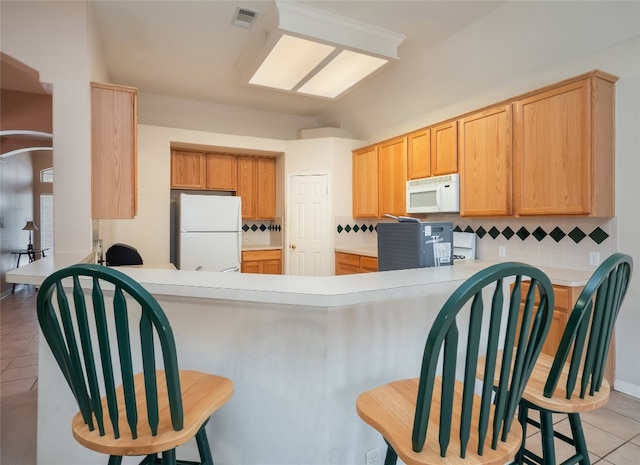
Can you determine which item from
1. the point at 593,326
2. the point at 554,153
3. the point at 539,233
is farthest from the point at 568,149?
the point at 593,326

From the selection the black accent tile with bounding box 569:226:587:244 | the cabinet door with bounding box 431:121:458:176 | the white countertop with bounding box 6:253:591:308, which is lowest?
the white countertop with bounding box 6:253:591:308

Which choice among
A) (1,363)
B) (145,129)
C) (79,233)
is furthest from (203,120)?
(1,363)

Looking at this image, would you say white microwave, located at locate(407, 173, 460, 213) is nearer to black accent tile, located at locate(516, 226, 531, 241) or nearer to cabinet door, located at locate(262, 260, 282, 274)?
black accent tile, located at locate(516, 226, 531, 241)

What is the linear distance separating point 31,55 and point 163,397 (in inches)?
106

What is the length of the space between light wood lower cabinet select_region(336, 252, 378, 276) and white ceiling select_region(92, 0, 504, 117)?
2028mm

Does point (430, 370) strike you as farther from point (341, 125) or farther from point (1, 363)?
point (341, 125)

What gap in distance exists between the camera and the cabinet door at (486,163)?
2982mm

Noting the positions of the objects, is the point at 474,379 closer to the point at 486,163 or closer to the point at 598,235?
the point at 598,235

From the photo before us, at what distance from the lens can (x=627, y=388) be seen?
2477 millimetres

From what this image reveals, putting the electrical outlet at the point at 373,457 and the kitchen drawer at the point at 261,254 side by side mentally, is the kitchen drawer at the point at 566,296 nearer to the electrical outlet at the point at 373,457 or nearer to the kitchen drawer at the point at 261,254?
the electrical outlet at the point at 373,457

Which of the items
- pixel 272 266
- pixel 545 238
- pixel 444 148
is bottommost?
pixel 272 266

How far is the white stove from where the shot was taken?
356cm

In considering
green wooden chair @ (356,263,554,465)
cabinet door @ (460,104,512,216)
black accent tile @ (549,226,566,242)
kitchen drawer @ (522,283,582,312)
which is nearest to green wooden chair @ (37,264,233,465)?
green wooden chair @ (356,263,554,465)

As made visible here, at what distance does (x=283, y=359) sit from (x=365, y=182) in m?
3.63
